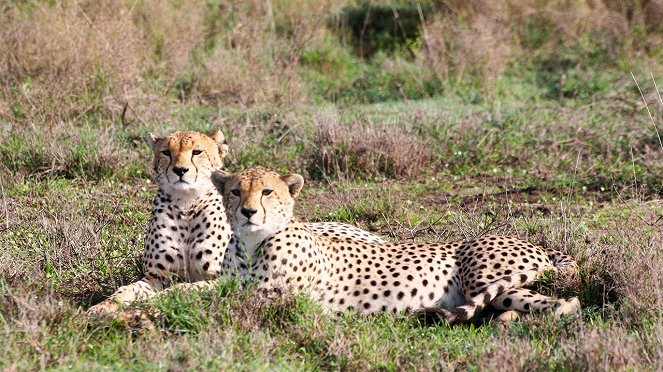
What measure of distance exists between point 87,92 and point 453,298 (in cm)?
443

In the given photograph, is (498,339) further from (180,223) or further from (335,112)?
(335,112)

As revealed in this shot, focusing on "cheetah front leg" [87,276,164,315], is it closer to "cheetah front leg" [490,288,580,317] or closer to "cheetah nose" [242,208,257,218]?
"cheetah nose" [242,208,257,218]

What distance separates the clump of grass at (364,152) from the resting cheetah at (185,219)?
2225mm

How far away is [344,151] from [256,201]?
9.60ft

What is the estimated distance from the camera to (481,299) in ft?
15.5

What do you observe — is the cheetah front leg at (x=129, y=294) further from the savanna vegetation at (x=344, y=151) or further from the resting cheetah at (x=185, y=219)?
the savanna vegetation at (x=344, y=151)

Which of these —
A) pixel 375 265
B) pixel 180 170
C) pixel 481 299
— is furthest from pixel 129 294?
pixel 481 299

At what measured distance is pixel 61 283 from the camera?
529 cm

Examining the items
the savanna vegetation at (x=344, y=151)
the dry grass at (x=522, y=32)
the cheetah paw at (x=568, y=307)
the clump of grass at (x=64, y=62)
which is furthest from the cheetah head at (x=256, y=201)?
the dry grass at (x=522, y=32)

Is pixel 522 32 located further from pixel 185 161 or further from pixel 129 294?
pixel 129 294

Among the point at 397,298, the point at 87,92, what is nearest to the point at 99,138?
the point at 87,92

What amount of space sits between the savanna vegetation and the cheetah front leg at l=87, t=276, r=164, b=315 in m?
0.13

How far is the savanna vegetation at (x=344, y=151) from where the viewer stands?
14.0ft

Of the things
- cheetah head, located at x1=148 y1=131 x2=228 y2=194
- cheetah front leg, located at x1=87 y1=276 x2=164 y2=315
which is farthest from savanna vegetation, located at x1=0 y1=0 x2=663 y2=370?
cheetah head, located at x1=148 y1=131 x2=228 y2=194
